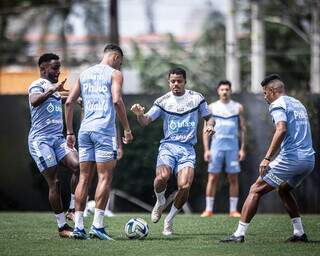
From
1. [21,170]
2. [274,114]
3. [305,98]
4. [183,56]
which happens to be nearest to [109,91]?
[274,114]

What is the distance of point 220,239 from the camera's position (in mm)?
12578

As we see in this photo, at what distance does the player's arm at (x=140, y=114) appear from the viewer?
12.8 metres

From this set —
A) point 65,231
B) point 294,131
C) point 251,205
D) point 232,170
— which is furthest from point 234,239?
A: point 232,170

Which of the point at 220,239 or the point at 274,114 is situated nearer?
the point at 274,114

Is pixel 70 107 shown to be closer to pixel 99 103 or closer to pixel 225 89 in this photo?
pixel 99 103

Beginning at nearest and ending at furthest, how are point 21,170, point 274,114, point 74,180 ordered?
point 274,114 → point 74,180 → point 21,170

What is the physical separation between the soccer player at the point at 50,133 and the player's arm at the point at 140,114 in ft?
3.24

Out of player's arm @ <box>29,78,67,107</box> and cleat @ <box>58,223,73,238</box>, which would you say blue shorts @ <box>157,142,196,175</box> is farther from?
player's arm @ <box>29,78,67,107</box>

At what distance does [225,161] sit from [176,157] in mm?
5590

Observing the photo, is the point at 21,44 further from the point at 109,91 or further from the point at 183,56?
the point at 109,91

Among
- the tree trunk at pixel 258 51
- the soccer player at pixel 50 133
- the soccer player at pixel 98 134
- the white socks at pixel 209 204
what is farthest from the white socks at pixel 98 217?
the tree trunk at pixel 258 51

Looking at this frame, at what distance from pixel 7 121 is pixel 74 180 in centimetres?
996

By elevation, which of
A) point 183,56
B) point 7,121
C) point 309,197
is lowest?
point 309,197

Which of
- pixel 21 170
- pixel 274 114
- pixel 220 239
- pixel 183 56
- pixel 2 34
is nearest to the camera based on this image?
pixel 274 114
